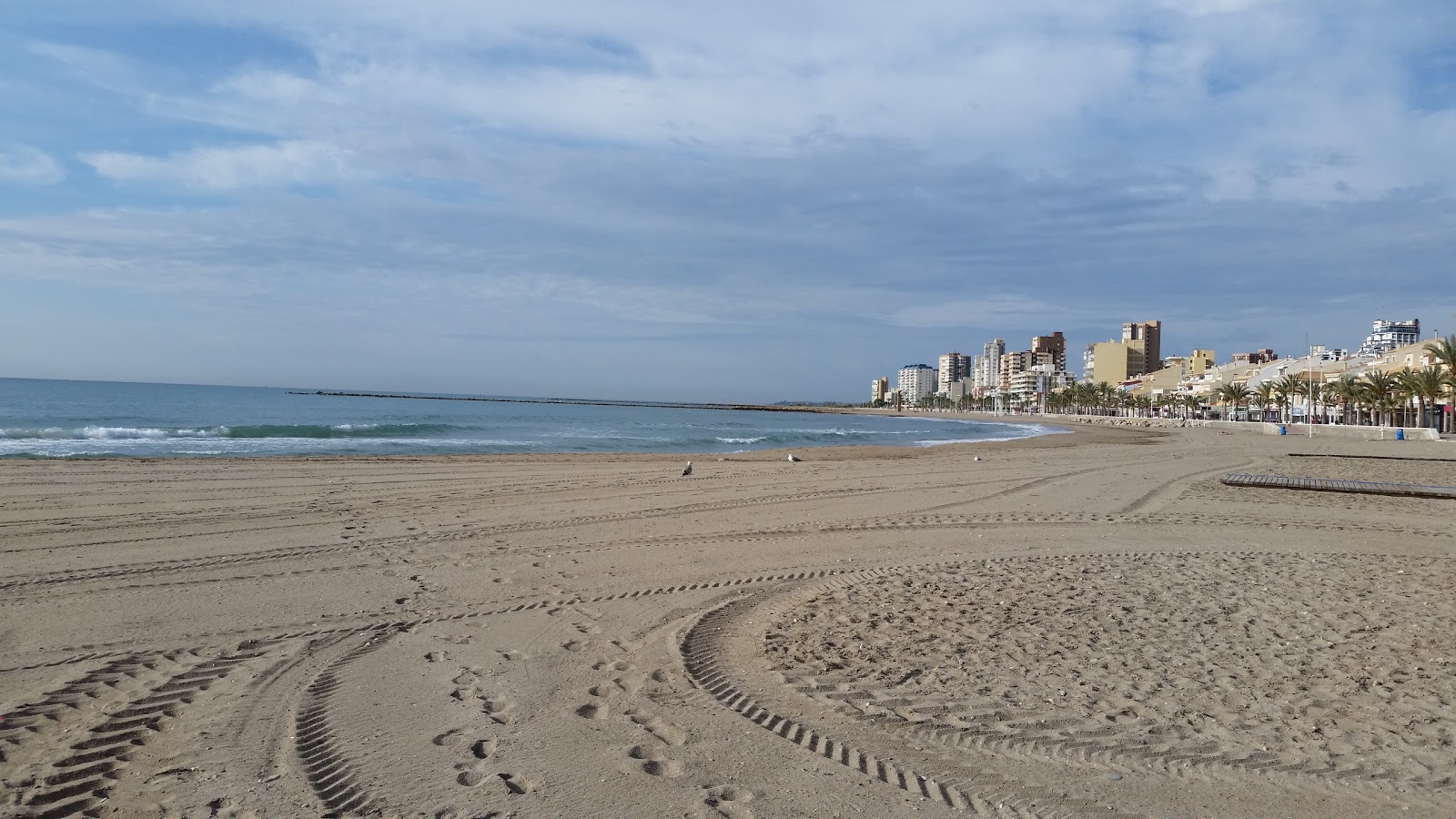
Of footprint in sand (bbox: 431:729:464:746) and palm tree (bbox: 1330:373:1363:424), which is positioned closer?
footprint in sand (bbox: 431:729:464:746)

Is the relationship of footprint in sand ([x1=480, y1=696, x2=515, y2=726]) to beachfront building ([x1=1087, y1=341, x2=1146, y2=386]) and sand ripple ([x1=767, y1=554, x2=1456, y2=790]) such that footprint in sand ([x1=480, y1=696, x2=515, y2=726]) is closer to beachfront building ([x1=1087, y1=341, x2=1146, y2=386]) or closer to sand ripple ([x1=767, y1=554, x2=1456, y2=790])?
sand ripple ([x1=767, y1=554, x2=1456, y2=790])

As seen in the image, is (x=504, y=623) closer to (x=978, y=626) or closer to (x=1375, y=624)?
(x=978, y=626)

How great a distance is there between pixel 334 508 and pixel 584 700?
28.7 feet

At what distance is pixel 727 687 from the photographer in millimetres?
4730

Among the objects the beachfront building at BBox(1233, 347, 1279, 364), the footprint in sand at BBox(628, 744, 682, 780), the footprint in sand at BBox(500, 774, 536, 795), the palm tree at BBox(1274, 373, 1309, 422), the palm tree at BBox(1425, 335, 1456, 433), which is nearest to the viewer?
the footprint in sand at BBox(500, 774, 536, 795)

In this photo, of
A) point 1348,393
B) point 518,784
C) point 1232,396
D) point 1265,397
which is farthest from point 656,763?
point 1232,396

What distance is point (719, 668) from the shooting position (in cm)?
508

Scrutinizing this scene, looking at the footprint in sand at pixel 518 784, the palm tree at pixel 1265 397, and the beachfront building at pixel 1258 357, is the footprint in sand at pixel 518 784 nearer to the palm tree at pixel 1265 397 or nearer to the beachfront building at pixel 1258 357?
the palm tree at pixel 1265 397

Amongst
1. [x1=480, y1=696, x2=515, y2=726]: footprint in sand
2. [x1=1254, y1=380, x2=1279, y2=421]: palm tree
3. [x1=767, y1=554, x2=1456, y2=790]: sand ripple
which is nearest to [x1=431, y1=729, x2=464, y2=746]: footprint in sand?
[x1=480, y1=696, x2=515, y2=726]: footprint in sand

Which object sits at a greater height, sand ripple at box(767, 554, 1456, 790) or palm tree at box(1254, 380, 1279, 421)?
palm tree at box(1254, 380, 1279, 421)

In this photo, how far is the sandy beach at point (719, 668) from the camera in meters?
3.55

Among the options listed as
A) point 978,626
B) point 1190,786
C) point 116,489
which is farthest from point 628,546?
point 116,489

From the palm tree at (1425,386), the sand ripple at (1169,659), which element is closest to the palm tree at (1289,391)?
the palm tree at (1425,386)

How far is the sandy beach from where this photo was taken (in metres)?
3.55
